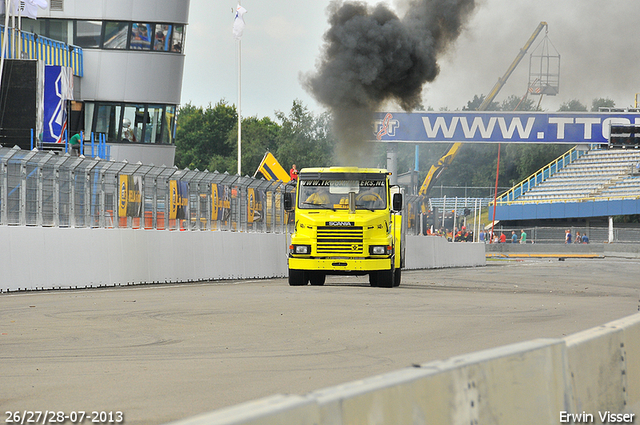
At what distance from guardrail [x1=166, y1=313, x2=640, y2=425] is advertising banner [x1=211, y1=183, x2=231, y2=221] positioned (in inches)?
744

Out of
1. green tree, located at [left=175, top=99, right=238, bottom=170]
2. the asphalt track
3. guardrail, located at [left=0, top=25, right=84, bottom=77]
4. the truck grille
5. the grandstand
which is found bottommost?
the asphalt track

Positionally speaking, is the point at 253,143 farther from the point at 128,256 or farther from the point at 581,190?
the point at 128,256

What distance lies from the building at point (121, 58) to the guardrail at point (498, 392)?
38.4 metres

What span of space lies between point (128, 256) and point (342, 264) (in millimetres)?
4657

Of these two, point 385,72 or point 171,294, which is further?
point 385,72

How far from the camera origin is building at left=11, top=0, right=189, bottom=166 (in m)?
42.3

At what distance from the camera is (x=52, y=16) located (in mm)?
41781

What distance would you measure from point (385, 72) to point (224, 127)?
276ft

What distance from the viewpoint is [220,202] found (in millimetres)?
24641

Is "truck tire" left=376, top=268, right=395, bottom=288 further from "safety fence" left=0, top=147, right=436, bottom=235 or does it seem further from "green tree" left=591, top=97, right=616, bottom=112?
"green tree" left=591, top=97, right=616, bottom=112

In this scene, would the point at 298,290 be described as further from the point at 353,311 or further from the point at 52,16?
the point at 52,16

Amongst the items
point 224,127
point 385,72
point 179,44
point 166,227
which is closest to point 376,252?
point 166,227

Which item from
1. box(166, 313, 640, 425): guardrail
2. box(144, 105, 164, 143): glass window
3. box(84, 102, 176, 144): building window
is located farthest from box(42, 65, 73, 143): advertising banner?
box(166, 313, 640, 425): guardrail

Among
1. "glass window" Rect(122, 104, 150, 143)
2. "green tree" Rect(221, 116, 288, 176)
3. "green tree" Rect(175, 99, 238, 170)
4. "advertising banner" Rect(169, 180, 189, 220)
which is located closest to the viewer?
"advertising banner" Rect(169, 180, 189, 220)
